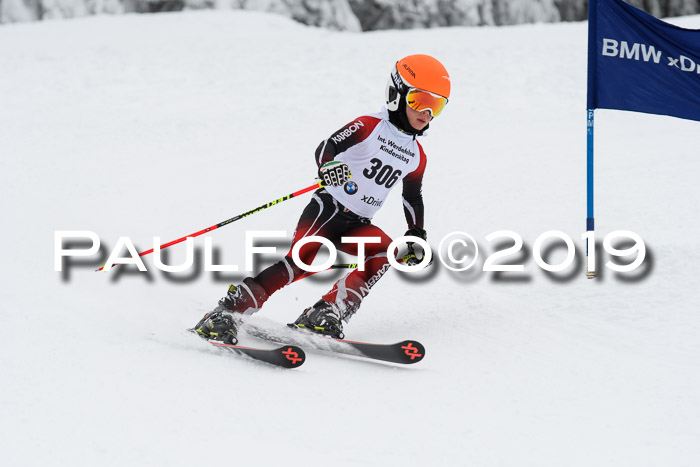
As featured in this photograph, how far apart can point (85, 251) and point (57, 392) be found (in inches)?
128

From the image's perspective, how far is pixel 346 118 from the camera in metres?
10.8

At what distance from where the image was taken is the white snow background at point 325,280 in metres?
3.21

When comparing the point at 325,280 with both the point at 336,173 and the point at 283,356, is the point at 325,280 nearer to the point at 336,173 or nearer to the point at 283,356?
the point at 336,173

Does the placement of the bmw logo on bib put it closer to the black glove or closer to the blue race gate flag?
the black glove

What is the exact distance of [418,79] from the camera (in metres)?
4.40

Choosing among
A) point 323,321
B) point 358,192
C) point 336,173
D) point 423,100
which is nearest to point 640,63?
point 423,100

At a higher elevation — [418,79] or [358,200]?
[418,79]

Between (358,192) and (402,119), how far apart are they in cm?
51

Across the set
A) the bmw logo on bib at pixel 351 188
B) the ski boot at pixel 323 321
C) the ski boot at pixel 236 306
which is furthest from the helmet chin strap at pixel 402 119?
the ski boot at pixel 236 306

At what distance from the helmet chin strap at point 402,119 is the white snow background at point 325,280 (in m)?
1.36

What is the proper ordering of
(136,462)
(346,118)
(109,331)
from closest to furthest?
(136,462) → (109,331) → (346,118)

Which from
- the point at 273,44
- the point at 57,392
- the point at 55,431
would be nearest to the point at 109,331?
the point at 57,392

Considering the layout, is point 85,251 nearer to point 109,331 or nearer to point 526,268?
point 109,331

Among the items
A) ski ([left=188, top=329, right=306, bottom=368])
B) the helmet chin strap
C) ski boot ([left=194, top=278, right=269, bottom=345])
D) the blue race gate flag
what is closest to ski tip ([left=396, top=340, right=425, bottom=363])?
ski ([left=188, top=329, right=306, bottom=368])
